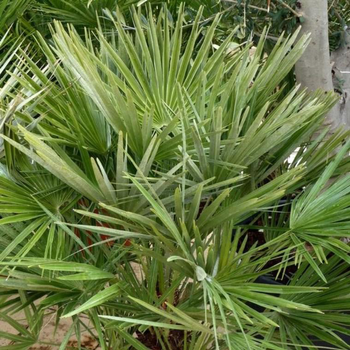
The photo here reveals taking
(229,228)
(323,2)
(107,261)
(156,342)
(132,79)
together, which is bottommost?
(156,342)

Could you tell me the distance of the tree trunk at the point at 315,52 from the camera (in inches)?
44.2

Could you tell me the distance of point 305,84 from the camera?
119 centimetres

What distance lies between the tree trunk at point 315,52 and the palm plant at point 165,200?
0.55 feet

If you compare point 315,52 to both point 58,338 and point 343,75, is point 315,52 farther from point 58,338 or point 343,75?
point 58,338

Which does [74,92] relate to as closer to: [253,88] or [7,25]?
[253,88]

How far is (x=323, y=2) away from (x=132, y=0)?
0.78 meters

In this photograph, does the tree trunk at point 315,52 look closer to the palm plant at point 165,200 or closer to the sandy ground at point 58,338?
the palm plant at point 165,200

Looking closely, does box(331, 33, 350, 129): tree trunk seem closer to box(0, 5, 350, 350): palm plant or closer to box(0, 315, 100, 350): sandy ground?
box(0, 5, 350, 350): palm plant

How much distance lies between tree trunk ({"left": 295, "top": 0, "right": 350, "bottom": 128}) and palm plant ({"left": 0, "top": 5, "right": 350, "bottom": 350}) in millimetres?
168

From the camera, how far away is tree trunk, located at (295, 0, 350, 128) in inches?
44.2

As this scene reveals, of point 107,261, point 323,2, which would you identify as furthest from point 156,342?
point 323,2

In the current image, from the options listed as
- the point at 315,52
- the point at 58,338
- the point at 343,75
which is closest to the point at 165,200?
the point at 315,52

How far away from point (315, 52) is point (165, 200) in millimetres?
613

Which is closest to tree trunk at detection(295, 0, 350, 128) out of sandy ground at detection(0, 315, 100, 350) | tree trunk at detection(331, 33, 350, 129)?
tree trunk at detection(331, 33, 350, 129)
